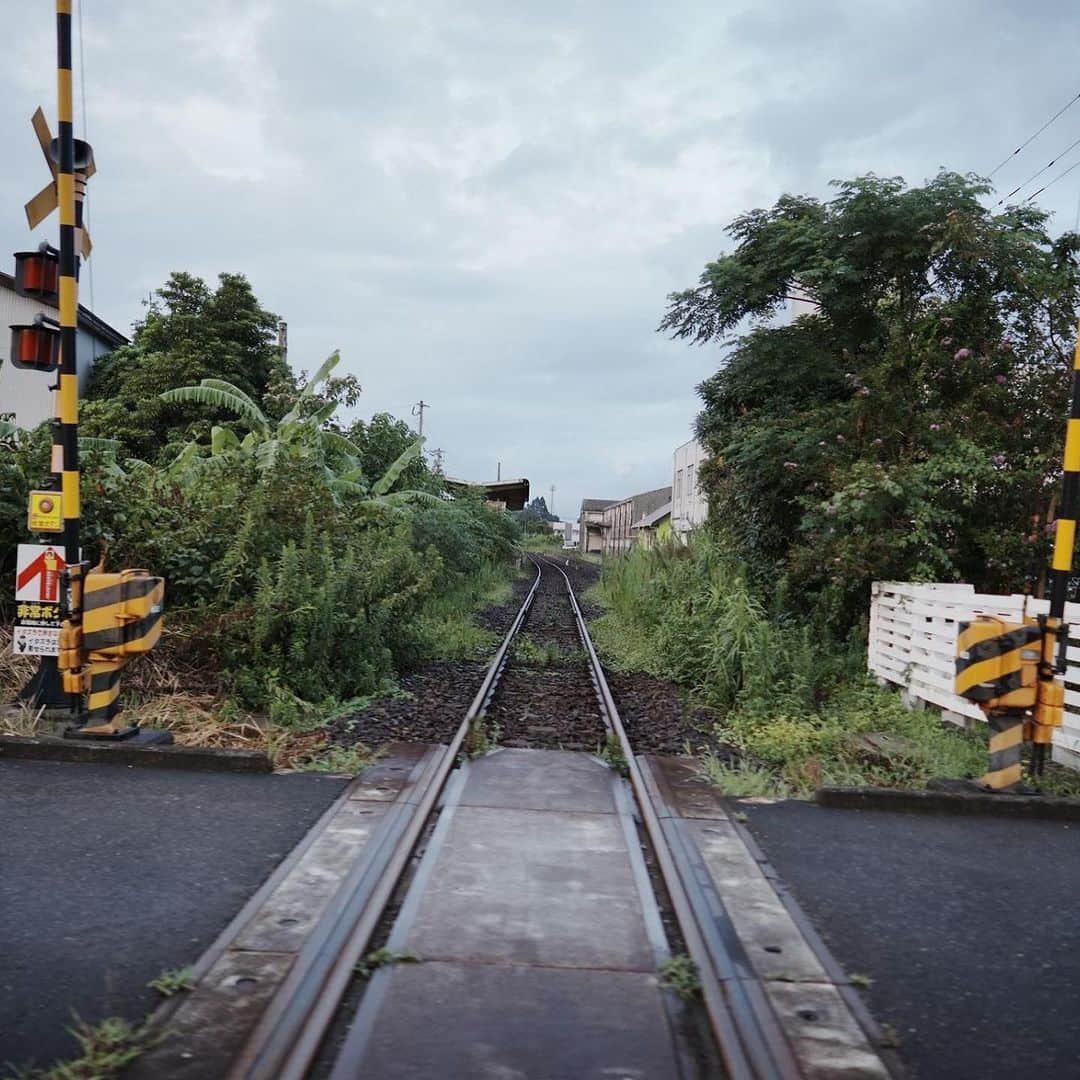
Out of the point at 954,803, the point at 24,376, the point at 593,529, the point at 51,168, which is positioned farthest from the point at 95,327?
the point at 593,529

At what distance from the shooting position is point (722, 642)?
9820 mm

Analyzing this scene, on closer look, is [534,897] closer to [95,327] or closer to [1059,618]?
[1059,618]

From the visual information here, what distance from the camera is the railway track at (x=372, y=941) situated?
2787mm

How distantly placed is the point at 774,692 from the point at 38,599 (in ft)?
20.3

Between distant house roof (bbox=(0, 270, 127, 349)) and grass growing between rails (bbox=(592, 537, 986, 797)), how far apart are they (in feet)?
69.4

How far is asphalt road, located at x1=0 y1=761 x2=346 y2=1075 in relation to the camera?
10.1ft

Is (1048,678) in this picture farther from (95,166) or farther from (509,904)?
(95,166)

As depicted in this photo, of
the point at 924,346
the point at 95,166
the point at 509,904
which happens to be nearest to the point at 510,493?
the point at 924,346

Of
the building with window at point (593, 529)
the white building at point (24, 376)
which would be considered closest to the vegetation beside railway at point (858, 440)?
the white building at point (24, 376)

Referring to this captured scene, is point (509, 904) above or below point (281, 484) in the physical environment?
below

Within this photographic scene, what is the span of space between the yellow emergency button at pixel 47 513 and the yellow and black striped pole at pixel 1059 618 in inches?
252

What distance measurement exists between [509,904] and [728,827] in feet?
5.41

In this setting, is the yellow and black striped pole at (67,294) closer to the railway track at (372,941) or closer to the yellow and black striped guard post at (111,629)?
the yellow and black striped guard post at (111,629)

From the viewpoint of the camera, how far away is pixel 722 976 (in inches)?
131
